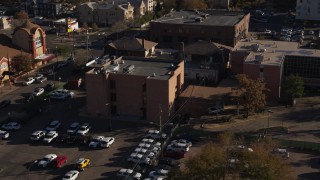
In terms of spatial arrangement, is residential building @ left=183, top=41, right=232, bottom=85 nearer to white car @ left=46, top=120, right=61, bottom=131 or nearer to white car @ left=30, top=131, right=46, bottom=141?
white car @ left=46, top=120, right=61, bottom=131

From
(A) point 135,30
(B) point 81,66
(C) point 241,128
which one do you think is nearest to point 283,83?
(C) point 241,128

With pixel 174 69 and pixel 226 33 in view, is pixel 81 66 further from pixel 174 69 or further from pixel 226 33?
pixel 226 33

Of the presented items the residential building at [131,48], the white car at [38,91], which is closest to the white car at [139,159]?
the white car at [38,91]

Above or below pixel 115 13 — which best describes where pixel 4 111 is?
below

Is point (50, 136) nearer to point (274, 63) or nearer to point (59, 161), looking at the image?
point (59, 161)

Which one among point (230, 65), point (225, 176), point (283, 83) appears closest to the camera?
point (225, 176)

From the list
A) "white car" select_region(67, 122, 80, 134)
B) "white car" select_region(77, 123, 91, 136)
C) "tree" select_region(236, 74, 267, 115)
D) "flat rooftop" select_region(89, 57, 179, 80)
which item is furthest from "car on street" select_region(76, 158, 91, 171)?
"tree" select_region(236, 74, 267, 115)

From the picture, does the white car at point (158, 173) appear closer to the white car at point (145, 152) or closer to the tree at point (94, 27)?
the white car at point (145, 152)
